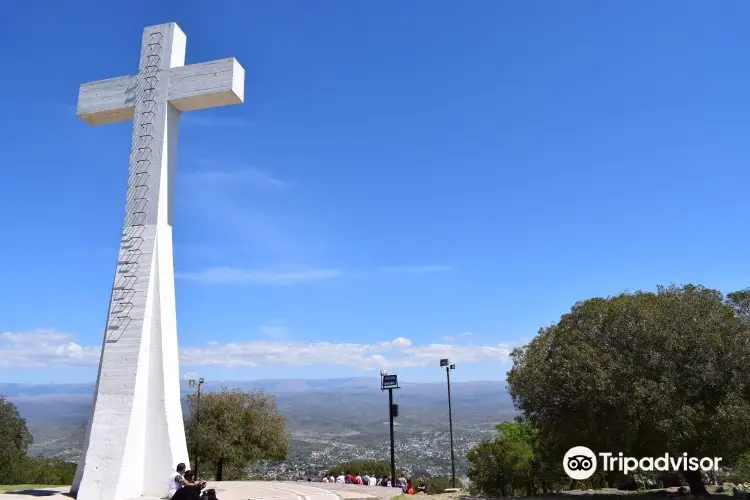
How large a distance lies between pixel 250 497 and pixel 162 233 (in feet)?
26.3

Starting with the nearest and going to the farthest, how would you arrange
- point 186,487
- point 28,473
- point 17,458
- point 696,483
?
point 186,487 < point 696,483 < point 28,473 < point 17,458

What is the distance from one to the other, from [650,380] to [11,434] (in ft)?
121

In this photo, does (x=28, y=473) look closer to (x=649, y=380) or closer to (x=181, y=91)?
(x=181, y=91)

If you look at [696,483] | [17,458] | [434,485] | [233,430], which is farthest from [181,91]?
[17,458]

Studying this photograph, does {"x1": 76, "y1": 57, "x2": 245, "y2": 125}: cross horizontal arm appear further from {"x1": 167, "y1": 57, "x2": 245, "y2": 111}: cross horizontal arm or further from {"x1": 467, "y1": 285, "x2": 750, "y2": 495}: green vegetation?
{"x1": 467, "y1": 285, "x2": 750, "y2": 495}: green vegetation

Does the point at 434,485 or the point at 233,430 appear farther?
the point at 434,485

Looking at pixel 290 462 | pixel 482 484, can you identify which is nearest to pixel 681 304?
pixel 482 484

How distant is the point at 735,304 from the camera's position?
72.5 ft

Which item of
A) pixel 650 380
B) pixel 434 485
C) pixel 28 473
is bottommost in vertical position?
pixel 434 485

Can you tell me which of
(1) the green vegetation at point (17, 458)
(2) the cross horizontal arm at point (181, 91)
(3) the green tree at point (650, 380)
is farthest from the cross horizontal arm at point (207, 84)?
(1) the green vegetation at point (17, 458)

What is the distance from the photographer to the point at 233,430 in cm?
3491

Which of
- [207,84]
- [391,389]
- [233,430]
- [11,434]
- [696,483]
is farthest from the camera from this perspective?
[11,434]

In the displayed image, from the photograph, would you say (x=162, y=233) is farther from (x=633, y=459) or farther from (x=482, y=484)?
(x=482, y=484)

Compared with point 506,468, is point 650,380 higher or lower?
higher
